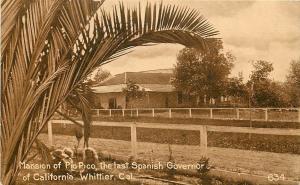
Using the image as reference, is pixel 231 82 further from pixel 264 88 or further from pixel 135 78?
pixel 135 78

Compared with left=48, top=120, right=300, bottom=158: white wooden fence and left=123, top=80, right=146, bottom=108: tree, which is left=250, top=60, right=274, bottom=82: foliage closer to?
left=48, top=120, right=300, bottom=158: white wooden fence

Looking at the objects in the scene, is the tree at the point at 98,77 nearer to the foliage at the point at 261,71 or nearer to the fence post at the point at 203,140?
the fence post at the point at 203,140

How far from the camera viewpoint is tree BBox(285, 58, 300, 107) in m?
3.00

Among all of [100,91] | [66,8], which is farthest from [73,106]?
[66,8]

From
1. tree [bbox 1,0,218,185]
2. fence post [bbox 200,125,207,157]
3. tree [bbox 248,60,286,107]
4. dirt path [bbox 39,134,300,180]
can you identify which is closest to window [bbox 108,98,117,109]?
dirt path [bbox 39,134,300,180]

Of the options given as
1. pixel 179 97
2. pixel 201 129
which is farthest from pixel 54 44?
pixel 201 129

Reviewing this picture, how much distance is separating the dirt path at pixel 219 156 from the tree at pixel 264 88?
16.5 inches

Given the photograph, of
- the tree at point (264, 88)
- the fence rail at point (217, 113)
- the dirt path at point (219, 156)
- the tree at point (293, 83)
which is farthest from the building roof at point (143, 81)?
the tree at point (293, 83)

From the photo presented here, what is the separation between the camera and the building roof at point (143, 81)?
10.1 feet

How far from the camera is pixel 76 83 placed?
2836mm

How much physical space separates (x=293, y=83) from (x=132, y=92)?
1.33 metres

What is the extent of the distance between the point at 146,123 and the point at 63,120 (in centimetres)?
81

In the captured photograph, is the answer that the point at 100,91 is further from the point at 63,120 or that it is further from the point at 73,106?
the point at 63,120

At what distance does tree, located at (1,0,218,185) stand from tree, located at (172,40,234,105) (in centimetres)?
22
